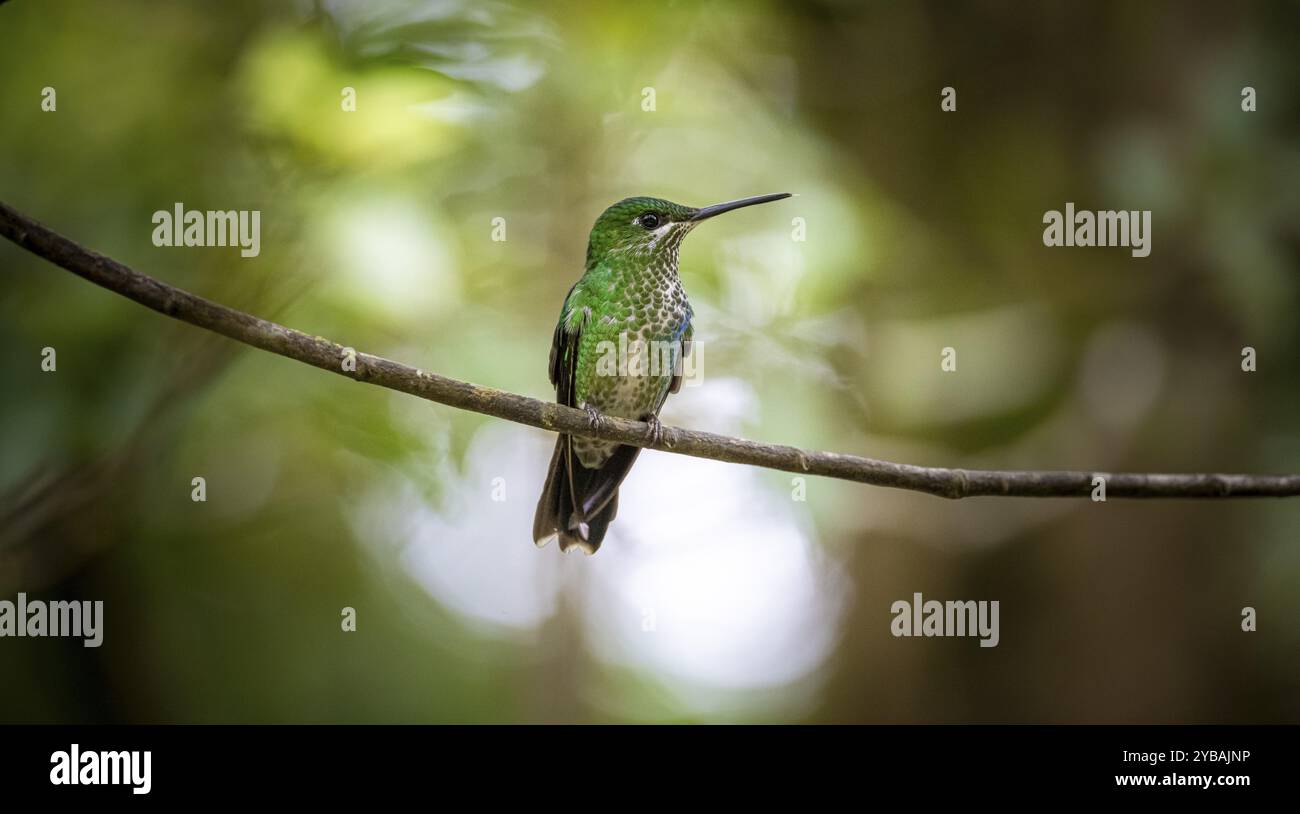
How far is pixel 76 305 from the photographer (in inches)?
127

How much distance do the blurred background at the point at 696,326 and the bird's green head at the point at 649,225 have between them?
597 mm

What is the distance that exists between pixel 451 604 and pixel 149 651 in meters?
1.34

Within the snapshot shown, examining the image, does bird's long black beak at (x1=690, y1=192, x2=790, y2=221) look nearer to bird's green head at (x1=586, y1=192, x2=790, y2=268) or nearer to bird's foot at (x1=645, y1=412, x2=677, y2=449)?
bird's green head at (x1=586, y1=192, x2=790, y2=268)

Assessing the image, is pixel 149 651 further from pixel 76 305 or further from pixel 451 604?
pixel 76 305

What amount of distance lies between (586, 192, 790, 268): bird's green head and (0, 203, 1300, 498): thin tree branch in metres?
0.79

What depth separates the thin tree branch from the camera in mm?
1869
